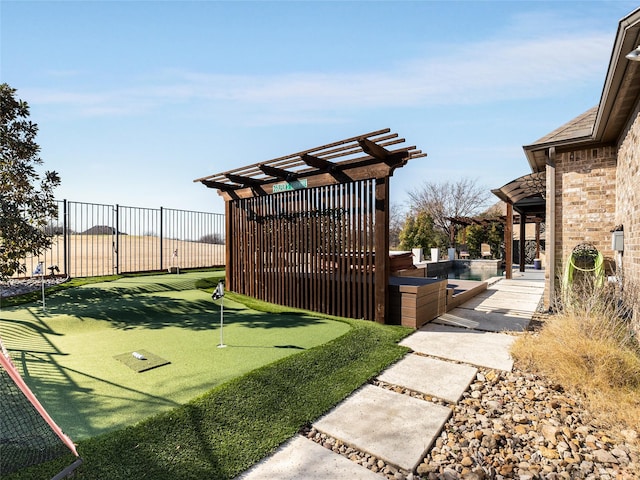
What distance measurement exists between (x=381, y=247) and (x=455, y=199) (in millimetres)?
26268

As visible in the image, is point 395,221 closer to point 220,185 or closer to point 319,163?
point 220,185

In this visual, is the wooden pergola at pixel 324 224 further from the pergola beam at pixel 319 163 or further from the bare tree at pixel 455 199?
the bare tree at pixel 455 199

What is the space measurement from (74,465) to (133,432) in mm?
373

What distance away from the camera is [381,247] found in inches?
211

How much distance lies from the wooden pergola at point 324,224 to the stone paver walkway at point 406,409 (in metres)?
1.39

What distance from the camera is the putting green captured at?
2709 mm

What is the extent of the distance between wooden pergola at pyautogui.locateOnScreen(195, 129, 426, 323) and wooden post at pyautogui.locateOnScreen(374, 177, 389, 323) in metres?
0.02

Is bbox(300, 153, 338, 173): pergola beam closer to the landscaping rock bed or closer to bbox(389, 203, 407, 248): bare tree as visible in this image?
the landscaping rock bed

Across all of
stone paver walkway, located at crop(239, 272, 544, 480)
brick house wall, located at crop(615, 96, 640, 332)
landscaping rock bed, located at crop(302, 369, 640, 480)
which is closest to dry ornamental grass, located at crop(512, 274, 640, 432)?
landscaping rock bed, located at crop(302, 369, 640, 480)

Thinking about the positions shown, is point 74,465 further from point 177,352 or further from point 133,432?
point 177,352

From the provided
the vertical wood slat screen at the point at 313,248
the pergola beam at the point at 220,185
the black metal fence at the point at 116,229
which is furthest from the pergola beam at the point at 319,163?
the black metal fence at the point at 116,229

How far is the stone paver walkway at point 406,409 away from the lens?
209 centimetres

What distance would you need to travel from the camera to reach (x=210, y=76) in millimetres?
6957

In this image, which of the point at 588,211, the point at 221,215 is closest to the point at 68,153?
the point at 221,215
